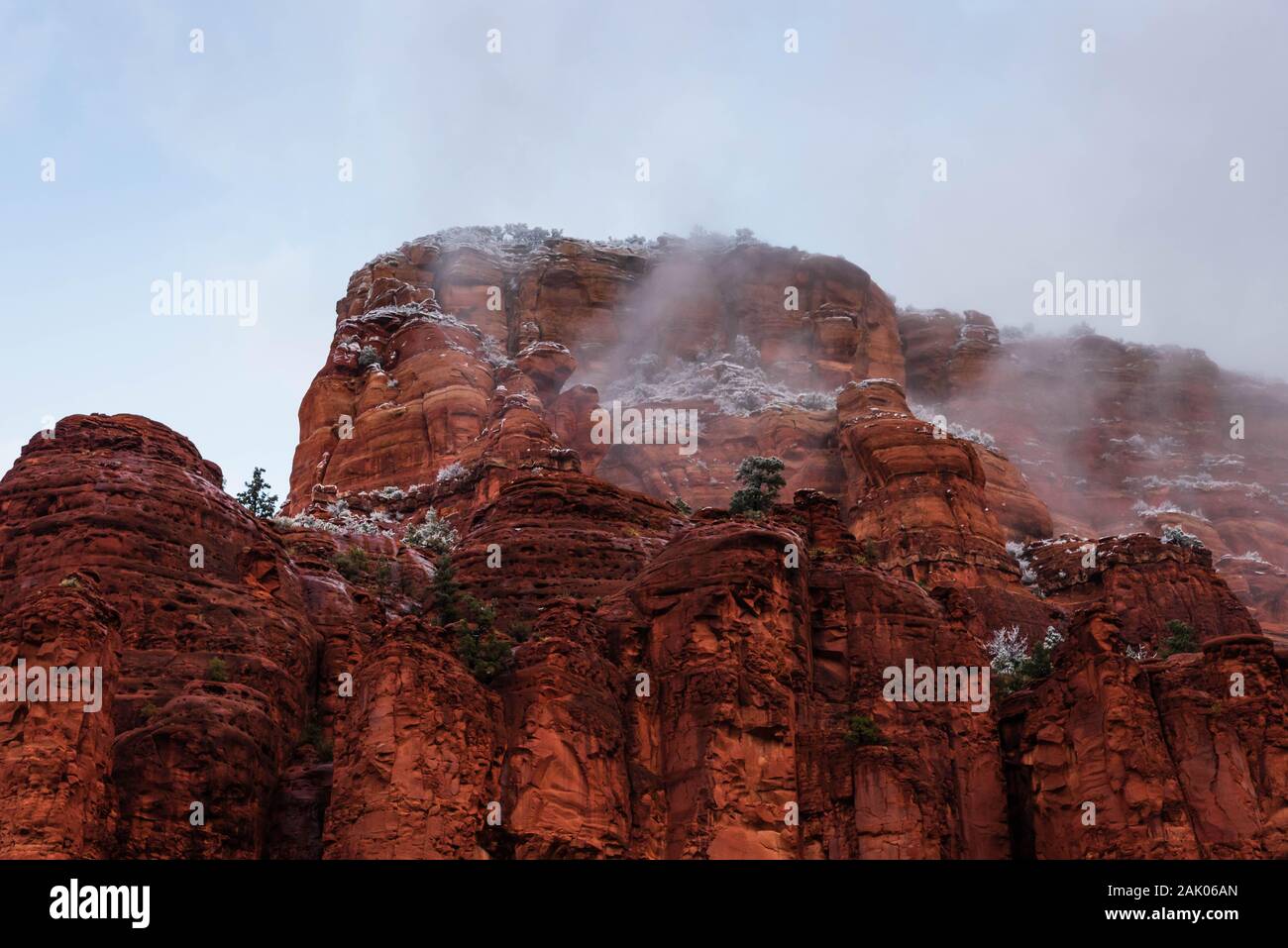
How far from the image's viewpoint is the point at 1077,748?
5844cm

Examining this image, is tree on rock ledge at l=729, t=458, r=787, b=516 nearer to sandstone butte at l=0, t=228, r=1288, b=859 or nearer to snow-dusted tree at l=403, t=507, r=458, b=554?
sandstone butte at l=0, t=228, r=1288, b=859

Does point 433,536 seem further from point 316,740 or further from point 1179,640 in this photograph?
point 1179,640

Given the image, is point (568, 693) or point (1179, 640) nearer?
point (568, 693)

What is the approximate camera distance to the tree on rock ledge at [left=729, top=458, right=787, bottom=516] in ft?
278

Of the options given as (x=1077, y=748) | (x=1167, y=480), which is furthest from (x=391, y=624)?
(x=1167, y=480)

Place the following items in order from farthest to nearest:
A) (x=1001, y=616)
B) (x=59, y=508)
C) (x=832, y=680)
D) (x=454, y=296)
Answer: (x=454, y=296)
(x=1001, y=616)
(x=832, y=680)
(x=59, y=508)

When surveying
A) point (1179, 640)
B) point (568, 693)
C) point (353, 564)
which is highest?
point (353, 564)

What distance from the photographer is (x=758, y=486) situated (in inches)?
3460

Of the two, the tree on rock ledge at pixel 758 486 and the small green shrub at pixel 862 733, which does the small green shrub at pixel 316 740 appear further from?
the tree on rock ledge at pixel 758 486

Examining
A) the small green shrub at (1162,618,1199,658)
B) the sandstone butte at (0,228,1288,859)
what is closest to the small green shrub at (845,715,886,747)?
the sandstone butte at (0,228,1288,859)

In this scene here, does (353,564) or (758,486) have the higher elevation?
(758,486)

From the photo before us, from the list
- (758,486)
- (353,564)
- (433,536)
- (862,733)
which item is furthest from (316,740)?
(758,486)
